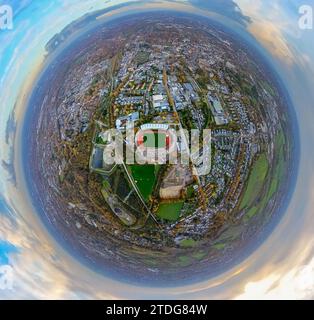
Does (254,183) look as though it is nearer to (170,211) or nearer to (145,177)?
(170,211)

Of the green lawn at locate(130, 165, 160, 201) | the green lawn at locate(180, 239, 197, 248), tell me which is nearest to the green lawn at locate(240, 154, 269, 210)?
the green lawn at locate(180, 239, 197, 248)

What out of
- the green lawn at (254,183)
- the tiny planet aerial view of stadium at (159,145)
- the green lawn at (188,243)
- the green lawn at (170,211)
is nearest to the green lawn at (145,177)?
the tiny planet aerial view of stadium at (159,145)

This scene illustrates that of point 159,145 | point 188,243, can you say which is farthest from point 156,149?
point 188,243

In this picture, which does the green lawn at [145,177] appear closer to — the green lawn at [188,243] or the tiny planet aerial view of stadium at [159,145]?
the tiny planet aerial view of stadium at [159,145]

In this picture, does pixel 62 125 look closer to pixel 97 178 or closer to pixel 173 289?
pixel 97 178

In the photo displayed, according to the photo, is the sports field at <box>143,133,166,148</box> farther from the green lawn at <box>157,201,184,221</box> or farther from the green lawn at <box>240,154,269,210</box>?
the green lawn at <box>240,154,269,210</box>

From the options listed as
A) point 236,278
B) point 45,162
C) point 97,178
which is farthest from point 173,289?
point 45,162
